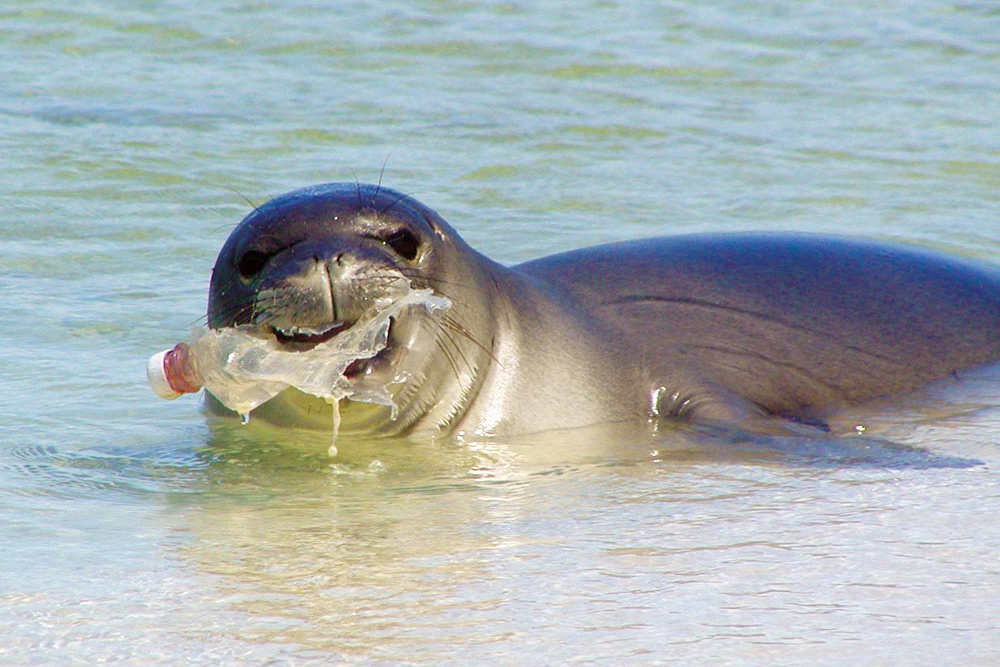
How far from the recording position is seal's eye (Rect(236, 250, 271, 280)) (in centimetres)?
464

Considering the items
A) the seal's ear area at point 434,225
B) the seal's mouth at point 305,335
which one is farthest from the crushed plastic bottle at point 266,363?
the seal's ear area at point 434,225

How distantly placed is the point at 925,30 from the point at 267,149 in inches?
230

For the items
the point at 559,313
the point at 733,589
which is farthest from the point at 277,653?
the point at 559,313

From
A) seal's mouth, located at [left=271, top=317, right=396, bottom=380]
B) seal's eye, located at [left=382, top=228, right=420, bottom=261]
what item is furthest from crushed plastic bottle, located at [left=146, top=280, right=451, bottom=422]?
seal's eye, located at [left=382, top=228, right=420, bottom=261]

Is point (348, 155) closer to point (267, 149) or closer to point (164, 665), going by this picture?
point (267, 149)

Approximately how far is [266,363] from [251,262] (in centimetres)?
34

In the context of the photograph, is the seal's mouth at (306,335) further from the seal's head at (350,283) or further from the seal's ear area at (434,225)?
the seal's ear area at (434,225)

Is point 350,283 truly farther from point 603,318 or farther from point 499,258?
point 499,258

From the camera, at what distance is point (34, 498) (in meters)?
4.18

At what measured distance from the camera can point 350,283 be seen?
14.6 feet

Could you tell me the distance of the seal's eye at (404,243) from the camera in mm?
4797

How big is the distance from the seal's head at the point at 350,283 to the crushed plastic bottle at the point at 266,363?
35 millimetres

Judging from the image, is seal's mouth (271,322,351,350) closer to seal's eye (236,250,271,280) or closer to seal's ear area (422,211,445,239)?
seal's eye (236,250,271,280)

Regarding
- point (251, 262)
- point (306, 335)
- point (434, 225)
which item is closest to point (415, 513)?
point (306, 335)
